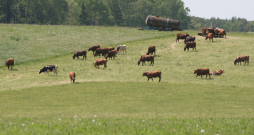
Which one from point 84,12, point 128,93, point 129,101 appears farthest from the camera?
point 84,12

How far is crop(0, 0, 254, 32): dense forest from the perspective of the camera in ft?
404

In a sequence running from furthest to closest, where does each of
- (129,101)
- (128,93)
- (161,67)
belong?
(161,67)
(128,93)
(129,101)

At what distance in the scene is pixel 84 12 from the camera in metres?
136

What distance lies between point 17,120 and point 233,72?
25.5 m

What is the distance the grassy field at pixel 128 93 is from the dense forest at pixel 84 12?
Result: 209ft

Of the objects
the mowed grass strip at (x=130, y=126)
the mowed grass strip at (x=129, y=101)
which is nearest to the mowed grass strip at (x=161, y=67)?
the mowed grass strip at (x=129, y=101)

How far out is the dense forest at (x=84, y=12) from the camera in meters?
123

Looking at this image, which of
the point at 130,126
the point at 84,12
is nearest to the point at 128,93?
the point at 130,126

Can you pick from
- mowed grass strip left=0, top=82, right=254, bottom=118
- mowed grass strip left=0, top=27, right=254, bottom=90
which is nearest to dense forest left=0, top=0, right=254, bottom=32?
mowed grass strip left=0, top=27, right=254, bottom=90

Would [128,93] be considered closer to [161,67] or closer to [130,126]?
[130,126]

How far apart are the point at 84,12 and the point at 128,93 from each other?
4593 inches

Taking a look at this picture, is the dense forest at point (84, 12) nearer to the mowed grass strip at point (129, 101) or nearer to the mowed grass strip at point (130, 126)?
the mowed grass strip at point (129, 101)

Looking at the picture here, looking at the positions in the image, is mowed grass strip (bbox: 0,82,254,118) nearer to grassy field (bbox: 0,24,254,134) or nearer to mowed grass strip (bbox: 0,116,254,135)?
grassy field (bbox: 0,24,254,134)

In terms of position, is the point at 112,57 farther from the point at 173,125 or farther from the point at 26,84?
the point at 173,125
